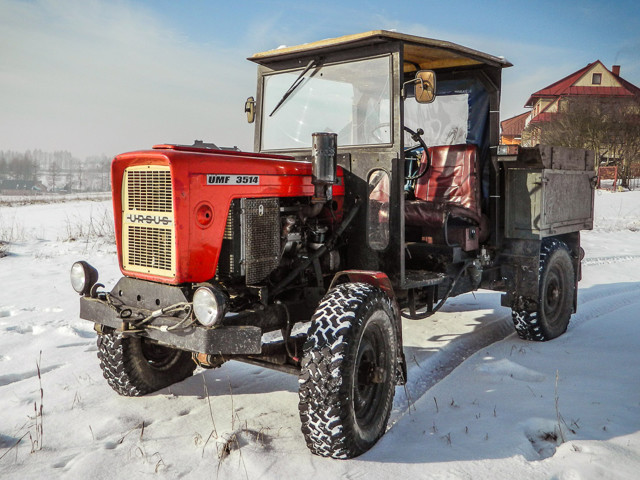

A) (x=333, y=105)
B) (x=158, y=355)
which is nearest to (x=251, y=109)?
(x=333, y=105)

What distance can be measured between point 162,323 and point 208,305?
1.20 feet

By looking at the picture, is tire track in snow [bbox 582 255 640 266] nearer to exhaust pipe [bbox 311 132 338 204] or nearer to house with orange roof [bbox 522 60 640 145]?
exhaust pipe [bbox 311 132 338 204]

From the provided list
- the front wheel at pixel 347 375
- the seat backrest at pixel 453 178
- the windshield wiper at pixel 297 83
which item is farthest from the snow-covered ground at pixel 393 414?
the windshield wiper at pixel 297 83

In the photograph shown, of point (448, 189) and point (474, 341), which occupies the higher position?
point (448, 189)

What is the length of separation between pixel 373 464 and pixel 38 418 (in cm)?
213

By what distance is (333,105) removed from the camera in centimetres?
427

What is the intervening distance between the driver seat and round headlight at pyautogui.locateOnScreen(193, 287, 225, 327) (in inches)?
94.6

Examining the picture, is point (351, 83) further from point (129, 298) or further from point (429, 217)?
point (129, 298)

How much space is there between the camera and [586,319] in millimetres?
6152

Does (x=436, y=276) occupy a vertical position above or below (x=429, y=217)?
below

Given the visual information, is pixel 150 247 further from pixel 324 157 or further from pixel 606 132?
pixel 606 132

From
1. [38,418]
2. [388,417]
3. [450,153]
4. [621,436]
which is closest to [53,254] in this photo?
[38,418]

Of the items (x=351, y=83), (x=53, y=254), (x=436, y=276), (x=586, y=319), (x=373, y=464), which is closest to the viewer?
(x=373, y=464)

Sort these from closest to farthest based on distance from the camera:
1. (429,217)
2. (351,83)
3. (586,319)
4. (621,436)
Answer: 1. (621,436)
2. (351,83)
3. (429,217)
4. (586,319)
